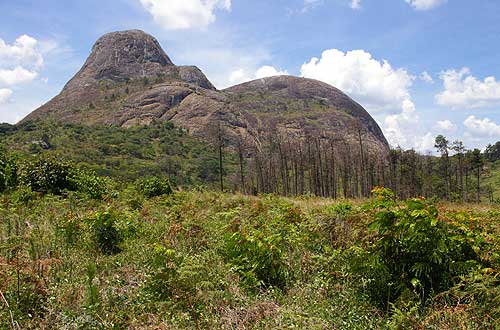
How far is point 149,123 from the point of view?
13288 cm

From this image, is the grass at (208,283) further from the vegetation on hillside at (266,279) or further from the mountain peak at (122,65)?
the mountain peak at (122,65)

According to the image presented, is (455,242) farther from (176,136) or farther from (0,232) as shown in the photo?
(176,136)

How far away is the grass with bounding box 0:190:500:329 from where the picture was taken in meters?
4.33

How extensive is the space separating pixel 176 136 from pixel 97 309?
11742 centimetres

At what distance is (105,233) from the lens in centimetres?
712

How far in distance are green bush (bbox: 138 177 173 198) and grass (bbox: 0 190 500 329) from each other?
745 centimetres

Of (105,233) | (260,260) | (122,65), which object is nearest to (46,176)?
(105,233)

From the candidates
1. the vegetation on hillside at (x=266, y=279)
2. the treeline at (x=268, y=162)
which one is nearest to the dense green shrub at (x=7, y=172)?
the vegetation on hillside at (x=266, y=279)

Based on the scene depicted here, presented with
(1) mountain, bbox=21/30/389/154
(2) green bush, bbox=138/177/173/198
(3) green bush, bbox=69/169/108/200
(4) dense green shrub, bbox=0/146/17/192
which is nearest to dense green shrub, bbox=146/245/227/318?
(3) green bush, bbox=69/169/108/200

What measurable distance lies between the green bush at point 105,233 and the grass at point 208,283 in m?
0.08

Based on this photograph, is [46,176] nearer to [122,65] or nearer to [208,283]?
[208,283]

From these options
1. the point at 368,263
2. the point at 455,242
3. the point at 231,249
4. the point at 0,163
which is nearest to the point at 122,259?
the point at 231,249

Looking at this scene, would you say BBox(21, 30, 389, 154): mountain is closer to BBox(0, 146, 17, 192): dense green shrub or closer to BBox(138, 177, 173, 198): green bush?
BBox(138, 177, 173, 198): green bush

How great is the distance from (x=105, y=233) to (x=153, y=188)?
28.4ft
